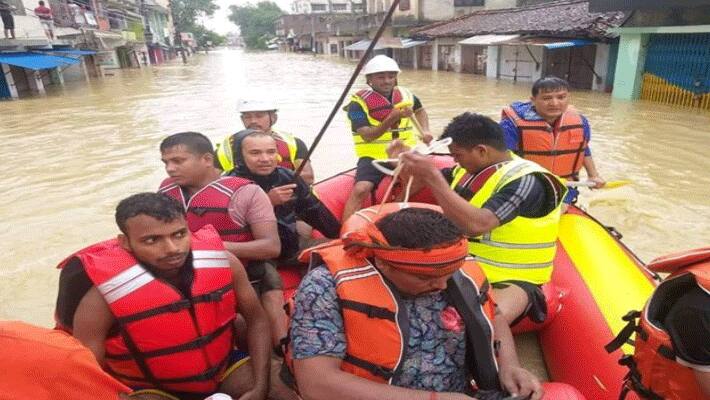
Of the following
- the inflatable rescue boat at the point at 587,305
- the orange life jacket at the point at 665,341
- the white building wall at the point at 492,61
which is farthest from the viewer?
the white building wall at the point at 492,61

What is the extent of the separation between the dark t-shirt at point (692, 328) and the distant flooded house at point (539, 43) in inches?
535

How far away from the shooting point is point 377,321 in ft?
5.00

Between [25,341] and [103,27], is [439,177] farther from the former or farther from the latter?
[103,27]

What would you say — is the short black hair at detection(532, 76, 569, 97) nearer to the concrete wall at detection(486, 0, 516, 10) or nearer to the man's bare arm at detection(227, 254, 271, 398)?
the man's bare arm at detection(227, 254, 271, 398)

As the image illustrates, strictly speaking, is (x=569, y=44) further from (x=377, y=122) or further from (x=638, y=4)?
(x=377, y=122)

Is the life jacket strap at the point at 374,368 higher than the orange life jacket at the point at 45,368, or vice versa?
the orange life jacket at the point at 45,368

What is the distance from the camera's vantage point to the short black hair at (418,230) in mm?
1445

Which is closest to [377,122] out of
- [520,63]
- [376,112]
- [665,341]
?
[376,112]

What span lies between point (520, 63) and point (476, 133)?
56.8 ft

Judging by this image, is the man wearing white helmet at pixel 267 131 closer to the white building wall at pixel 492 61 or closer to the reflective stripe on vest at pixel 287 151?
the reflective stripe on vest at pixel 287 151

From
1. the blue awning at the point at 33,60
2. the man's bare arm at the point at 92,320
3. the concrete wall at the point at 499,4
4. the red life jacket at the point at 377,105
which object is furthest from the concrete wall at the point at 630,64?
the blue awning at the point at 33,60

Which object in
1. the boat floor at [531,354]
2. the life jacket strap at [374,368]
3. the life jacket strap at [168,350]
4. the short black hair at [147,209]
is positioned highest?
the short black hair at [147,209]

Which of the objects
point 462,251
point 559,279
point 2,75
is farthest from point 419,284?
point 2,75

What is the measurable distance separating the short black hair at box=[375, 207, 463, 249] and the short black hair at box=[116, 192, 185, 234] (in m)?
Result: 0.82
